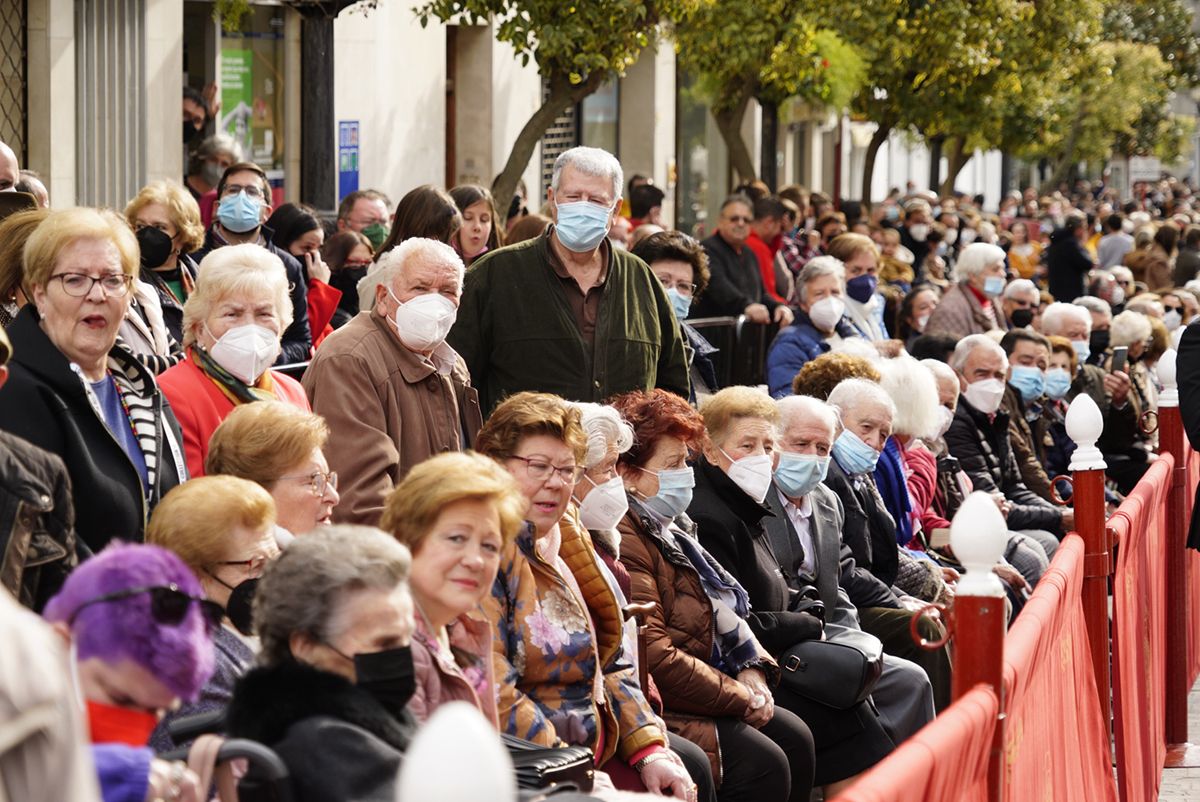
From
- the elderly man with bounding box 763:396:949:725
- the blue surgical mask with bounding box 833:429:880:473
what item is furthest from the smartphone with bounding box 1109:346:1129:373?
the elderly man with bounding box 763:396:949:725

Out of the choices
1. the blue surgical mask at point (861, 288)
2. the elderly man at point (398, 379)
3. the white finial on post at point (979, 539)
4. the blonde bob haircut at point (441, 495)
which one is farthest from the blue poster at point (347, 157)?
the white finial on post at point (979, 539)

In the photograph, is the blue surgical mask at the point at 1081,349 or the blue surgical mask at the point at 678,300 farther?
the blue surgical mask at the point at 1081,349

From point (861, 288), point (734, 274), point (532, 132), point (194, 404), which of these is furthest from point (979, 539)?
point (532, 132)

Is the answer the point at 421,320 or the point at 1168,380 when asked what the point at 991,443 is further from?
the point at 421,320

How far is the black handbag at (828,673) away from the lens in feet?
23.5

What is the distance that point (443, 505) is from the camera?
4.59 m

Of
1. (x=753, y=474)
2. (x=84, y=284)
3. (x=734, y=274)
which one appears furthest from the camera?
(x=734, y=274)

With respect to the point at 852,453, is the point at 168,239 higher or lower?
higher

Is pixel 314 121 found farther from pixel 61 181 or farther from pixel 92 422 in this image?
pixel 92 422

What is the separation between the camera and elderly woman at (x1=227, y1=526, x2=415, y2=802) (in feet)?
11.7

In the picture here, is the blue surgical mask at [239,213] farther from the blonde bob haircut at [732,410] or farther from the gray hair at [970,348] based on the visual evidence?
the gray hair at [970,348]

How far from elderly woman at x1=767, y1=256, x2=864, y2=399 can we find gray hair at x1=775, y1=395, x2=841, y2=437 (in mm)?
3047

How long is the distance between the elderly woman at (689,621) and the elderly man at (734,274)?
250 inches

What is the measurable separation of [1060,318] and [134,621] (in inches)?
448
